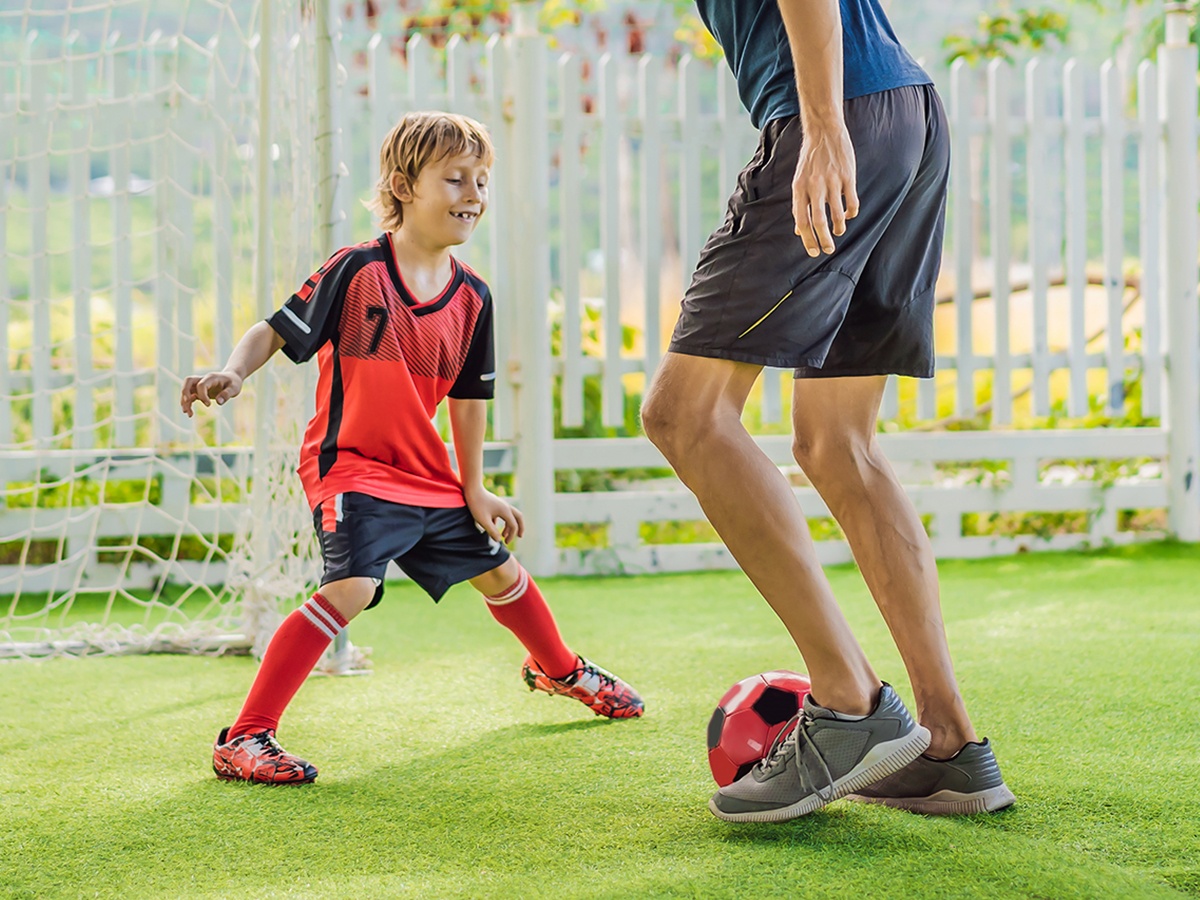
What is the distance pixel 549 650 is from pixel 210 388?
2.80 feet

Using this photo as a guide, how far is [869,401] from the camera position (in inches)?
73.6

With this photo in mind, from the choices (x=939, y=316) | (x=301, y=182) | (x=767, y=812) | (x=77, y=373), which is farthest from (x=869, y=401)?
(x=939, y=316)

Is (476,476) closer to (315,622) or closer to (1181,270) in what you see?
(315,622)

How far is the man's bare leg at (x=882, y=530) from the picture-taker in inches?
70.2

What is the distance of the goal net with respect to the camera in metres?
3.05

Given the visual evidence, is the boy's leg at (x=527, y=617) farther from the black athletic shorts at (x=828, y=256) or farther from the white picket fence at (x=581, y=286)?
the white picket fence at (x=581, y=286)

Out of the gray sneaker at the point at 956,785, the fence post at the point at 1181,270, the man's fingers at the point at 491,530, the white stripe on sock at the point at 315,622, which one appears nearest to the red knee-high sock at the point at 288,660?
the white stripe on sock at the point at 315,622

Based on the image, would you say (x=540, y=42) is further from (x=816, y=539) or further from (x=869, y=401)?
(x=869, y=401)

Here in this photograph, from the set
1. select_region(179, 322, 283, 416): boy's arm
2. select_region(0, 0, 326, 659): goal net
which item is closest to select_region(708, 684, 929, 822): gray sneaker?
select_region(179, 322, 283, 416): boy's arm

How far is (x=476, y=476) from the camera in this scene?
93.3 inches

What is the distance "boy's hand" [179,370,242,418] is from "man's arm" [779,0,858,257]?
96 cm

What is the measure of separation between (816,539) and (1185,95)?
2.35 m

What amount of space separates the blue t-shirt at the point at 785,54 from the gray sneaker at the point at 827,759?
839 millimetres

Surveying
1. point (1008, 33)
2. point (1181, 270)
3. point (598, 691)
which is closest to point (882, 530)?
point (598, 691)
